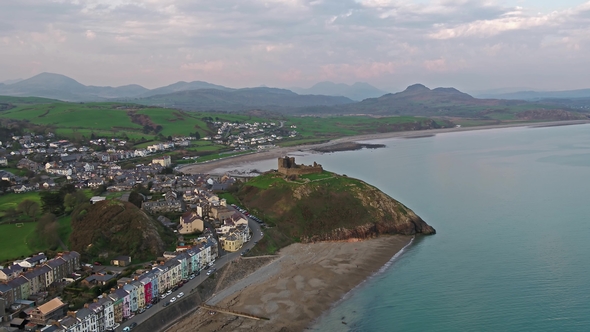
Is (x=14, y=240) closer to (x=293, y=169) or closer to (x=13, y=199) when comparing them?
(x=13, y=199)

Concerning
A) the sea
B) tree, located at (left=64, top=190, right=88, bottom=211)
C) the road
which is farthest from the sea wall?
tree, located at (left=64, top=190, right=88, bottom=211)

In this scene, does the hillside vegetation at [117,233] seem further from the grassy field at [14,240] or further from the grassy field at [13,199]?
the grassy field at [13,199]

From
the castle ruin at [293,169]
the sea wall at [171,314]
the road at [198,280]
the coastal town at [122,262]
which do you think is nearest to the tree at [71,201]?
the coastal town at [122,262]

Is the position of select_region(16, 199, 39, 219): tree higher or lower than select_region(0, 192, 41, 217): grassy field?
higher

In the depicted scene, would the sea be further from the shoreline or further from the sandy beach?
the shoreline

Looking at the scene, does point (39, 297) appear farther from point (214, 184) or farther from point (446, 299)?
point (214, 184)

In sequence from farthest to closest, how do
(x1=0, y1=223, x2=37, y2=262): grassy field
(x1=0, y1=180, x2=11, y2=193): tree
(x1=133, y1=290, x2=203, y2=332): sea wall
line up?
1. (x1=0, y1=180, x2=11, y2=193): tree
2. (x1=0, y1=223, x2=37, y2=262): grassy field
3. (x1=133, y1=290, x2=203, y2=332): sea wall
